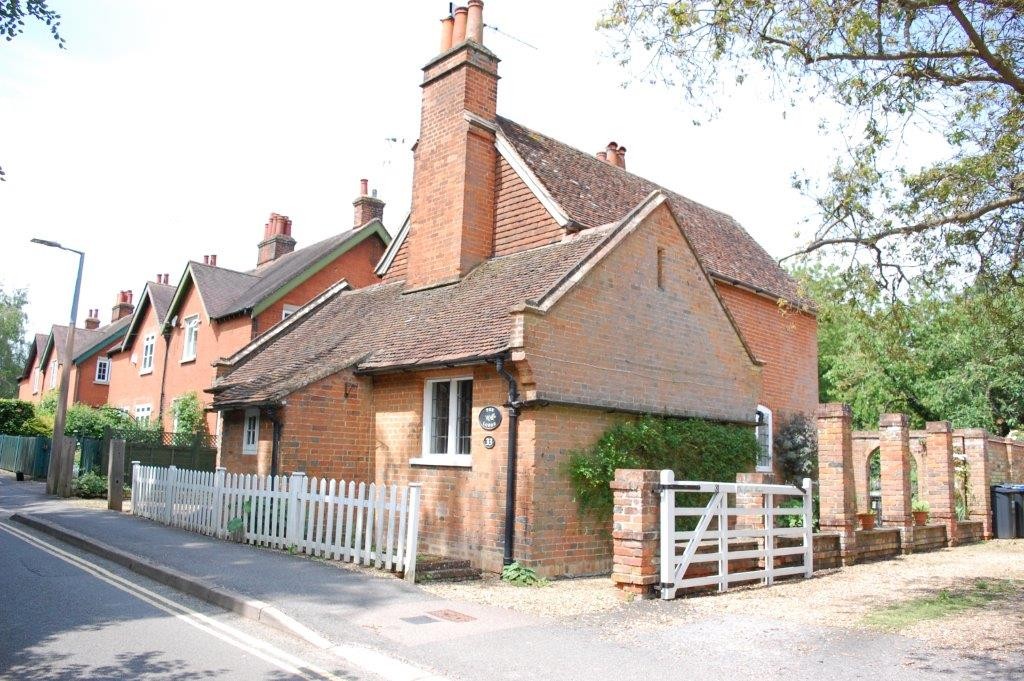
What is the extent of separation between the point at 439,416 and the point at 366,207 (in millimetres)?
18103

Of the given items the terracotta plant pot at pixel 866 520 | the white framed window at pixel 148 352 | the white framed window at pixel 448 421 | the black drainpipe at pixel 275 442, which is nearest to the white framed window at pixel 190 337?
the white framed window at pixel 148 352

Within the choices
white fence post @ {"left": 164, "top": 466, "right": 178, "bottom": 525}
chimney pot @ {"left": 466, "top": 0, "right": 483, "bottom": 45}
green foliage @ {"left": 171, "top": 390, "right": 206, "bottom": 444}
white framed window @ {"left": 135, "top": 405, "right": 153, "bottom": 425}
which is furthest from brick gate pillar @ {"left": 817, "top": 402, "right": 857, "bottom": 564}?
white framed window @ {"left": 135, "top": 405, "right": 153, "bottom": 425}

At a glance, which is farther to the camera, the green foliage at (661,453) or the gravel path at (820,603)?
the green foliage at (661,453)

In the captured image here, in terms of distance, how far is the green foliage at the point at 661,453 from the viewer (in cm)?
1198

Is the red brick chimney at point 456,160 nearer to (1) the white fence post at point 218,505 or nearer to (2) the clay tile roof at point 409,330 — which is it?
(2) the clay tile roof at point 409,330

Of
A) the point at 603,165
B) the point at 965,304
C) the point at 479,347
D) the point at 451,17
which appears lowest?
the point at 479,347

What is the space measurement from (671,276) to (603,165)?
255 inches

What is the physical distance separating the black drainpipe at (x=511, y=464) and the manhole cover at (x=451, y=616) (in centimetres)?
279

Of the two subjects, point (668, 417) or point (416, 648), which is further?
point (668, 417)

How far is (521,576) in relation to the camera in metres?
11.0

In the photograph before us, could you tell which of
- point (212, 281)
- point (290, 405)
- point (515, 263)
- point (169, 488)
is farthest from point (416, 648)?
point (212, 281)

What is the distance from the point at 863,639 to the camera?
7754mm

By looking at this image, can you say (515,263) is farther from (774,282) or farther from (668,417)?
(774,282)

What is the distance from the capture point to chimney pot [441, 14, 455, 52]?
17.3m
